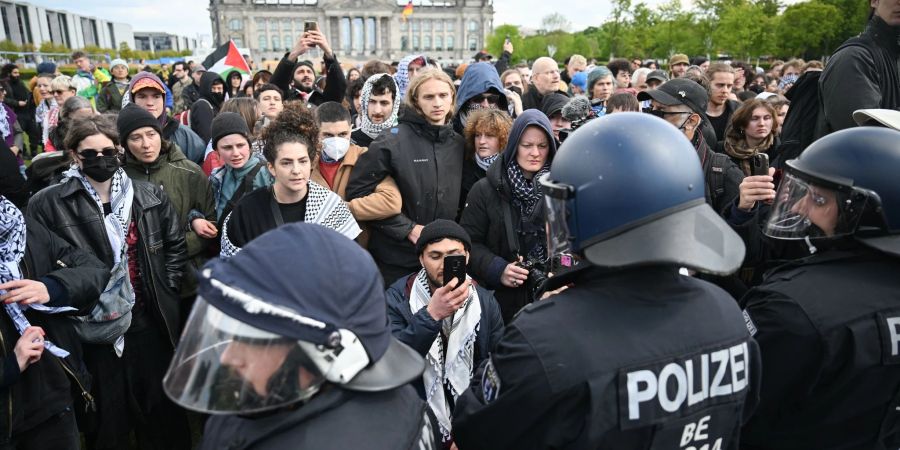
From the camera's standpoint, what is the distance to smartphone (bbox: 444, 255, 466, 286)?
284 cm

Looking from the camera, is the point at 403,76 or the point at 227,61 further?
the point at 227,61

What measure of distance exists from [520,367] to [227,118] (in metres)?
3.77

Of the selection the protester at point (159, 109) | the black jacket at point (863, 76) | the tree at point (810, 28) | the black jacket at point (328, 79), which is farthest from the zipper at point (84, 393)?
the tree at point (810, 28)

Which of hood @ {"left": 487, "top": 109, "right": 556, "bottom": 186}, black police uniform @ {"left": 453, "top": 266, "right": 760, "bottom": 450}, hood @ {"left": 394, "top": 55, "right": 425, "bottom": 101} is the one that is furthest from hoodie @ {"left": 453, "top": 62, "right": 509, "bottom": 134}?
black police uniform @ {"left": 453, "top": 266, "right": 760, "bottom": 450}

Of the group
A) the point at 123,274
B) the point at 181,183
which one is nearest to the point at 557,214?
the point at 123,274

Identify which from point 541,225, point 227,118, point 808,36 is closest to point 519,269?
point 541,225

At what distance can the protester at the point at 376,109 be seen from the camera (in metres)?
5.34

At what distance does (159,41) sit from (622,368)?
124 meters

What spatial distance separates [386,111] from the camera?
17.8 feet

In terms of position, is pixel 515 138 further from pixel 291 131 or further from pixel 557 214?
pixel 557 214

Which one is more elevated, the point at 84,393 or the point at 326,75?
the point at 326,75

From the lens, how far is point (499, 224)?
387 centimetres

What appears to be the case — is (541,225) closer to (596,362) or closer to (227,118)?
(596,362)

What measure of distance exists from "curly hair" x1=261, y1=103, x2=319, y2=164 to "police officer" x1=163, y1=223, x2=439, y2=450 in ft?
7.95
